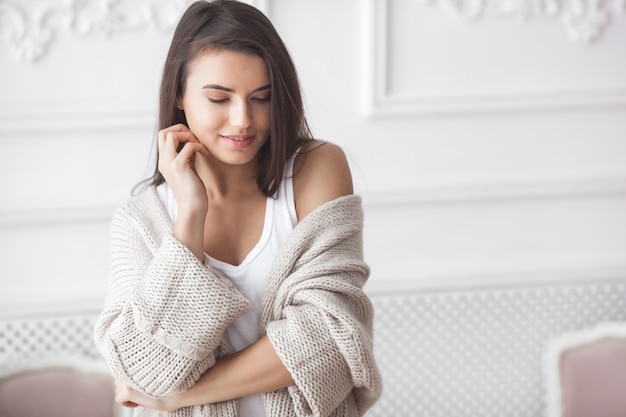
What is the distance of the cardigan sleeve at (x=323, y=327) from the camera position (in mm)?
1272

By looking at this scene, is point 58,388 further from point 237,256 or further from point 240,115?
point 240,115

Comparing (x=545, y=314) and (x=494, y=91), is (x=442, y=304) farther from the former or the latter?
(x=494, y=91)

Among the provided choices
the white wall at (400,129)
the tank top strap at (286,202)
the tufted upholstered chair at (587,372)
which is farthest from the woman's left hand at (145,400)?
the tufted upholstered chair at (587,372)

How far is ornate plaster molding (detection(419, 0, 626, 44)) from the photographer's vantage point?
2447 millimetres

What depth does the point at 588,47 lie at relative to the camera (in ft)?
8.38

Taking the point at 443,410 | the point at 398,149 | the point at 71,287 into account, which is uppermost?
the point at 398,149

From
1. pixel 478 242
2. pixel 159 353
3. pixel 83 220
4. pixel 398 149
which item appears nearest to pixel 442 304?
pixel 478 242

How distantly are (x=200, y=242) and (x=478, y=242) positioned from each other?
1442mm

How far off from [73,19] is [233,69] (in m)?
1.17

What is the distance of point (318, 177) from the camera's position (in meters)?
1.41

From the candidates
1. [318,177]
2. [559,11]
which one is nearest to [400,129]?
[559,11]

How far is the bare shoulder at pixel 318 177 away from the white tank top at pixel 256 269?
20 mm

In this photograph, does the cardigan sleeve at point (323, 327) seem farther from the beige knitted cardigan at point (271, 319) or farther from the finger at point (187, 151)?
the finger at point (187, 151)

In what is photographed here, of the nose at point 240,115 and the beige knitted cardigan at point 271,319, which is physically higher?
the nose at point 240,115
